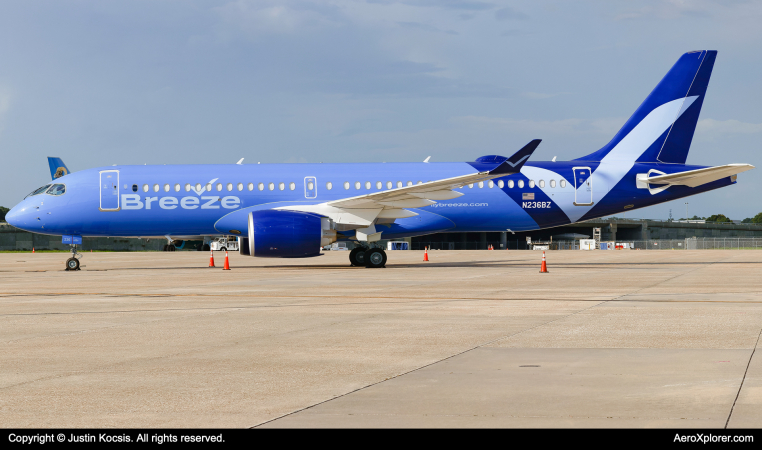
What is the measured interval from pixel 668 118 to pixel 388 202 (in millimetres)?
11318

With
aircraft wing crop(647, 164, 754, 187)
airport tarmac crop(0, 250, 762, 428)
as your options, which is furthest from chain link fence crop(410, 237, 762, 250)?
airport tarmac crop(0, 250, 762, 428)

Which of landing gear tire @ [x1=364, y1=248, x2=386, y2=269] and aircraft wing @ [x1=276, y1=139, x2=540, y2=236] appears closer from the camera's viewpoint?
aircraft wing @ [x1=276, y1=139, x2=540, y2=236]

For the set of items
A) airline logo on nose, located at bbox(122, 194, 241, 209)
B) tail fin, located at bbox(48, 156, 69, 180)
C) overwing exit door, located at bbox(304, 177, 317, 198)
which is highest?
tail fin, located at bbox(48, 156, 69, 180)

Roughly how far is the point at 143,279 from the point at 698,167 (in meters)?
19.6

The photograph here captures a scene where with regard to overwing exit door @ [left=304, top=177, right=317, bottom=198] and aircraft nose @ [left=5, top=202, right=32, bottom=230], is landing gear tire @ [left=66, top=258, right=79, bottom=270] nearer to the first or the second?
aircraft nose @ [left=5, top=202, right=32, bottom=230]

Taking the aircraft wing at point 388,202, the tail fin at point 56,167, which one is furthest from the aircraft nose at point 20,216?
the tail fin at point 56,167

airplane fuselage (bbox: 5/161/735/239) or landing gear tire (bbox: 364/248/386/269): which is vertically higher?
airplane fuselage (bbox: 5/161/735/239)

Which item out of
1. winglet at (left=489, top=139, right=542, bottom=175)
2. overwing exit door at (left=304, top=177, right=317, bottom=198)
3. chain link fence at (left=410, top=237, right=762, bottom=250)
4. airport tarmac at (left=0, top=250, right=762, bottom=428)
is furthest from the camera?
chain link fence at (left=410, top=237, right=762, bottom=250)

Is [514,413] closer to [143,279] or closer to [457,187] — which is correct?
[143,279]

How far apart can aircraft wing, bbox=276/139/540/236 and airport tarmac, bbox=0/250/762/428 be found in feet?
30.4

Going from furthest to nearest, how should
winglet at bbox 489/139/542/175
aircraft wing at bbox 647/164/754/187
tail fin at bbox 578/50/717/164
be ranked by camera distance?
tail fin at bbox 578/50/717/164
aircraft wing at bbox 647/164/754/187
winglet at bbox 489/139/542/175

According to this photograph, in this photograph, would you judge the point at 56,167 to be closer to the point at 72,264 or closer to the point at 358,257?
the point at 72,264

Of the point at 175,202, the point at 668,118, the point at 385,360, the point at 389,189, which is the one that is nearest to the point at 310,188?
the point at 389,189

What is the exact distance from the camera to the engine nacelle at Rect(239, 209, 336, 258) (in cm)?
2325
